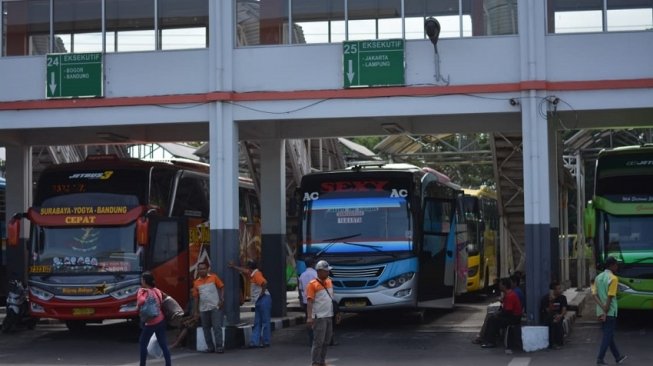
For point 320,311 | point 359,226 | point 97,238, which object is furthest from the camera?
point 359,226

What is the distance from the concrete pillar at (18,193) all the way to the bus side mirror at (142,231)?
20.8 feet

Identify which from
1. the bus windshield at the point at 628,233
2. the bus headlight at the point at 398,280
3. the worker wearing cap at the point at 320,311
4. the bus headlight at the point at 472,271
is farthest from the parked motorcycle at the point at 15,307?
the bus windshield at the point at 628,233

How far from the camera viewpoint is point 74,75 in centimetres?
2050

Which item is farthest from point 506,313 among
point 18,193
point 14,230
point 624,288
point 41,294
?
point 18,193

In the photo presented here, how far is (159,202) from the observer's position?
72.3ft

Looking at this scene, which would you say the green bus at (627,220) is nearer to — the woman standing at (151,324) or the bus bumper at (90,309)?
the bus bumper at (90,309)

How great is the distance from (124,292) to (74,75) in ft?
14.5

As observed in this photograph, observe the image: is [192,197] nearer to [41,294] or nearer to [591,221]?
[41,294]

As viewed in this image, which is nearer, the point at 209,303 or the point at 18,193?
the point at 209,303

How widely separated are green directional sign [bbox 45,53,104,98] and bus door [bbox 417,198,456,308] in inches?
298

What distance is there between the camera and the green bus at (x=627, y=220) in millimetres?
21062

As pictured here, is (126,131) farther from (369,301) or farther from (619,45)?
(619,45)

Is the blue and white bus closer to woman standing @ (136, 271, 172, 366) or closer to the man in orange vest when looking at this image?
the man in orange vest

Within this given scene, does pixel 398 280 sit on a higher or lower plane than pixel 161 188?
lower
